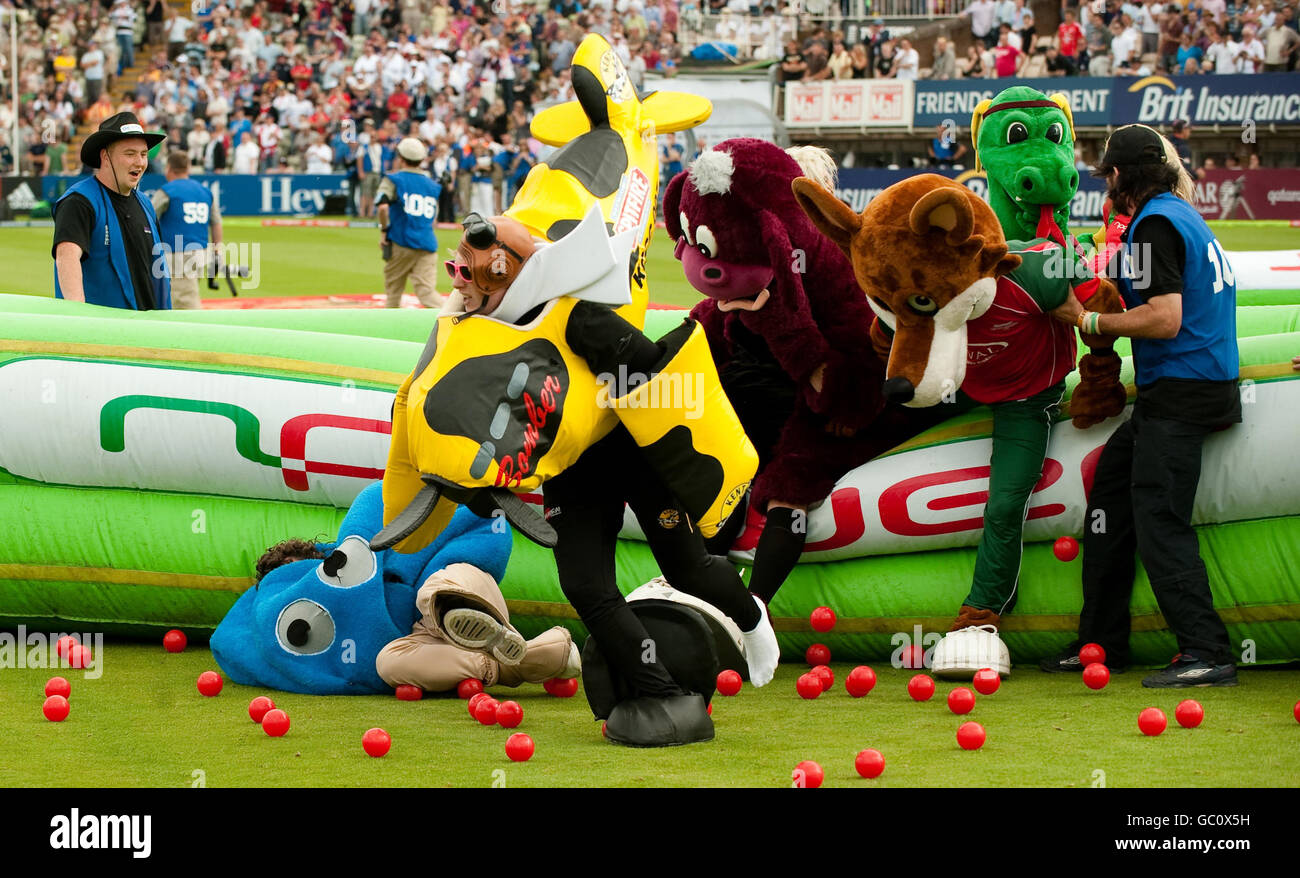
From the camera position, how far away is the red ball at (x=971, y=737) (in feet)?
12.5

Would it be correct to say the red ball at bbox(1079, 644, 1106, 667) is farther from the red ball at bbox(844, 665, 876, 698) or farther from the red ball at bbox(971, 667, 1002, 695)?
the red ball at bbox(844, 665, 876, 698)

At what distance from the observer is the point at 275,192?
24562mm

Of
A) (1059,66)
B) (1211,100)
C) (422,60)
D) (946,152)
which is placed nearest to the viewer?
(1211,100)

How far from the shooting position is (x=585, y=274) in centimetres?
382

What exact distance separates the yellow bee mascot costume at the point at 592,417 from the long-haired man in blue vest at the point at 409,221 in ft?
25.5

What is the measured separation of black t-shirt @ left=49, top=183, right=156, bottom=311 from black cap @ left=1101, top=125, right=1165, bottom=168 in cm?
422

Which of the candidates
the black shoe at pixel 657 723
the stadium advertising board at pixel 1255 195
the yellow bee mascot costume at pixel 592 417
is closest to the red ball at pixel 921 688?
the yellow bee mascot costume at pixel 592 417

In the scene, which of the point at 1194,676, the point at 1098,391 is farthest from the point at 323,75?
the point at 1194,676

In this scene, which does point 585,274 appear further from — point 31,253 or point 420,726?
point 31,253

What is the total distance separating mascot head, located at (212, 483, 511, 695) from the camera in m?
4.73

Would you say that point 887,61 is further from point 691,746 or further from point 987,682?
point 691,746

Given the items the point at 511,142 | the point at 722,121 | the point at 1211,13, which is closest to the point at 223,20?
the point at 511,142

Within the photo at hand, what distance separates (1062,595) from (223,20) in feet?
89.0

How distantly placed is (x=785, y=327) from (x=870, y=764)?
5.88 ft
